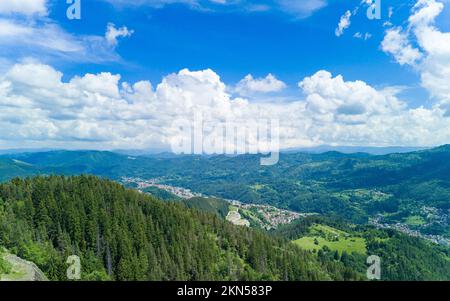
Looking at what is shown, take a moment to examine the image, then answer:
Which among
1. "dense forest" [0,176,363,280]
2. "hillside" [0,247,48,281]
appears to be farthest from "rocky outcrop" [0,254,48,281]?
"dense forest" [0,176,363,280]

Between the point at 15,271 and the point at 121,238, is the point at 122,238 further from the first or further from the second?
the point at 15,271

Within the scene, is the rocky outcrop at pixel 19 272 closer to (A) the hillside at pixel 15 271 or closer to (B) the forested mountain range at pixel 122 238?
(A) the hillside at pixel 15 271

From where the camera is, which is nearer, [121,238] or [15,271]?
[15,271]

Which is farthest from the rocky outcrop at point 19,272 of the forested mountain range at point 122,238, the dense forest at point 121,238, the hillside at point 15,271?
the forested mountain range at point 122,238

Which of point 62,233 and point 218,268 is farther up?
point 62,233

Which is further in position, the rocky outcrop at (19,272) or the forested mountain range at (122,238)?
the forested mountain range at (122,238)

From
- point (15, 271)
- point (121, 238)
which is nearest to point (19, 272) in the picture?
point (15, 271)

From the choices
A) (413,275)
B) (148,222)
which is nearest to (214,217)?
(148,222)
